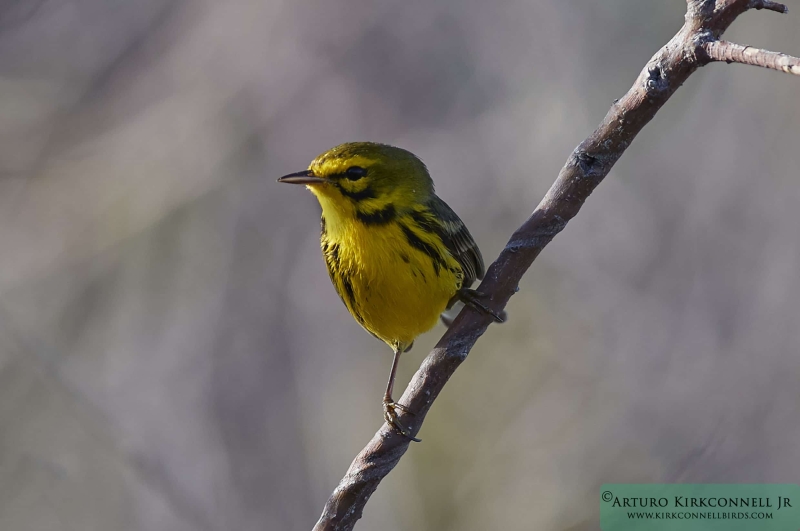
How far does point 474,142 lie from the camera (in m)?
4.93

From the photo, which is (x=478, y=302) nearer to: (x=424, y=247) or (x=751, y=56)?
(x=424, y=247)

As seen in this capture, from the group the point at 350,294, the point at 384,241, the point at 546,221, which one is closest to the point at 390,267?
the point at 384,241

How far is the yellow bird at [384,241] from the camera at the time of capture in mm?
2777

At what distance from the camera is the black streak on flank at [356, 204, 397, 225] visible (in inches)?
111

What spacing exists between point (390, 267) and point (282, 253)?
2.39m

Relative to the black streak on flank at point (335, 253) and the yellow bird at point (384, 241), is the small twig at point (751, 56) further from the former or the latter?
the black streak on flank at point (335, 253)

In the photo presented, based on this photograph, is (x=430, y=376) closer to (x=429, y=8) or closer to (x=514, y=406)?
(x=514, y=406)

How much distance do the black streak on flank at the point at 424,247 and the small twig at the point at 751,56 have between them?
3.99 ft

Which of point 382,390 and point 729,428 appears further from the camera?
point 382,390

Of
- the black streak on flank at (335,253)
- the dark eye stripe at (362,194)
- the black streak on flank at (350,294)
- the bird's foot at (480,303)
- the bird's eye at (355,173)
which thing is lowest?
the bird's foot at (480,303)

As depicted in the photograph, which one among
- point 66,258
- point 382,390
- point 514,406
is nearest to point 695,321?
point 514,406

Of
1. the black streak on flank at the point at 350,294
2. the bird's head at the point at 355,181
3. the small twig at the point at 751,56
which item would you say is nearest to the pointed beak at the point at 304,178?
the bird's head at the point at 355,181

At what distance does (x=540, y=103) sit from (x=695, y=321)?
1.58m

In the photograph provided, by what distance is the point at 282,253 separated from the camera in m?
5.04
